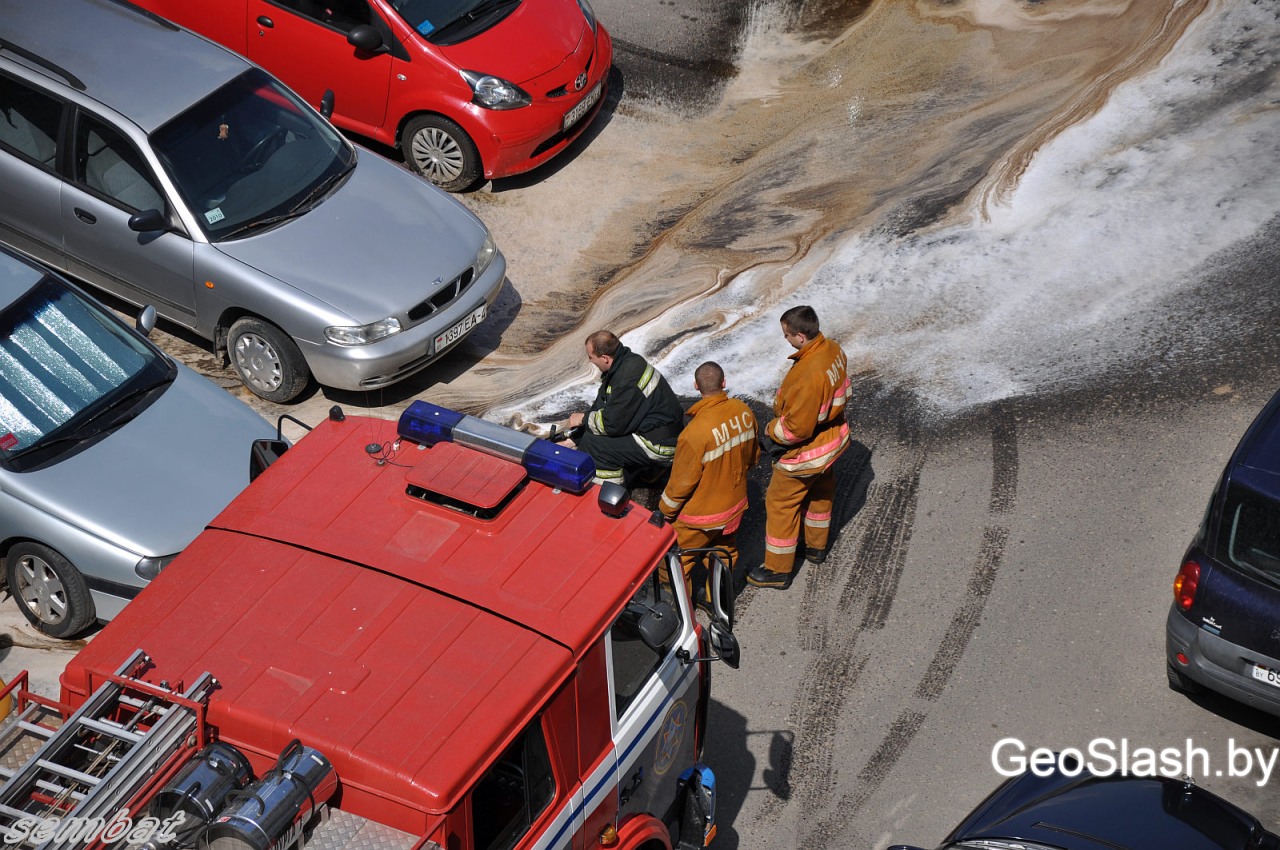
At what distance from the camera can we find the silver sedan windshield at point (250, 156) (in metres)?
9.02

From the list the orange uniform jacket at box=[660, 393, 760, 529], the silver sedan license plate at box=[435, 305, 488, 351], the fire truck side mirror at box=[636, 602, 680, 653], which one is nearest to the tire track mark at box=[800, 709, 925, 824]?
the orange uniform jacket at box=[660, 393, 760, 529]

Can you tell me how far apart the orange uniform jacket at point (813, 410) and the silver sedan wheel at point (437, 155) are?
16.7ft

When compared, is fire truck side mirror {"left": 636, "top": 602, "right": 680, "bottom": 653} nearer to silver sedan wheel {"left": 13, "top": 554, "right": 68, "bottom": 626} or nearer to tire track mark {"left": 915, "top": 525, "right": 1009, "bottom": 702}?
tire track mark {"left": 915, "top": 525, "right": 1009, "bottom": 702}

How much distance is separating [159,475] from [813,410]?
3675mm

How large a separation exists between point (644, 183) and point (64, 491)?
6357 millimetres

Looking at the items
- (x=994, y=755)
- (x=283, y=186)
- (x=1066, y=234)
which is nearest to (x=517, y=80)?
(x=283, y=186)

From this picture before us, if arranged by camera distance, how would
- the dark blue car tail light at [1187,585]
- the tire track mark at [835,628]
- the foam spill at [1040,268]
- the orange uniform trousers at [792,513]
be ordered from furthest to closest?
1. the foam spill at [1040,268]
2. the orange uniform trousers at [792,513]
3. the tire track mark at [835,628]
4. the dark blue car tail light at [1187,585]

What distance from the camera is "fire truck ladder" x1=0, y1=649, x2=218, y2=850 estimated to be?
4.00 meters

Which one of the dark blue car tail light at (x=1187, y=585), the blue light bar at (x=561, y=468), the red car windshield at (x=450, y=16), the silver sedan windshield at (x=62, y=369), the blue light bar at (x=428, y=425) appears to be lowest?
the silver sedan windshield at (x=62, y=369)

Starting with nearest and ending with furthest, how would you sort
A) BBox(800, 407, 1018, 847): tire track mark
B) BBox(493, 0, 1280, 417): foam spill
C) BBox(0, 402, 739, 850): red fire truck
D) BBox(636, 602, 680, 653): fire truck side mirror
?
1. BBox(0, 402, 739, 850): red fire truck
2. BBox(636, 602, 680, 653): fire truck side mirror
3. BBox(800, 407, 1018, 847): tire track mark
4. BBox(493, 0, 1280, 417): foam spill

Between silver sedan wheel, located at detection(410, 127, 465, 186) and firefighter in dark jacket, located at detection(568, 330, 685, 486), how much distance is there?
458cm

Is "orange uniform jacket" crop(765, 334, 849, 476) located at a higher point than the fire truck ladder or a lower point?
higher

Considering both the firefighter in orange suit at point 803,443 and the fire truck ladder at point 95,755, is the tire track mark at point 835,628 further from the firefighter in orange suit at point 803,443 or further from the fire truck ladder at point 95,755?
the fire truck ladder at point 95,755

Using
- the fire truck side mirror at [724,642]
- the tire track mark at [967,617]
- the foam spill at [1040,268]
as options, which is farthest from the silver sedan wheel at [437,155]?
→ the fire truck side mirror at [724,642]
